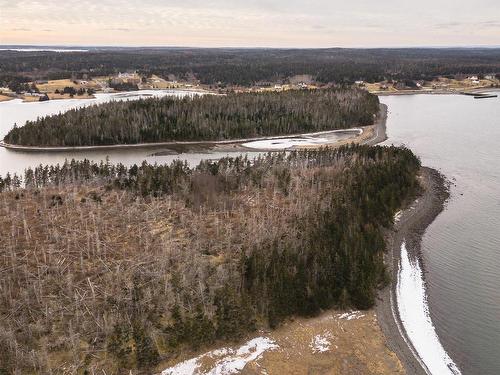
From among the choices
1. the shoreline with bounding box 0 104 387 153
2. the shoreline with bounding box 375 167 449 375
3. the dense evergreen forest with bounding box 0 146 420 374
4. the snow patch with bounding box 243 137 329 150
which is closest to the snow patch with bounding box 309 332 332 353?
the dense evergreen forest with bounding box 0 146 420 374

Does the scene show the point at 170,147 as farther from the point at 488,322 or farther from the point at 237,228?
the point at 488,322

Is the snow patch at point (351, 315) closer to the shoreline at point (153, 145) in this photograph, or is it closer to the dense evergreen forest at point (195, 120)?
the shoreline at point (153, 145)

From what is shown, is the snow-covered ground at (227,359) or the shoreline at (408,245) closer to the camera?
the snow-covered ground at (227,359)

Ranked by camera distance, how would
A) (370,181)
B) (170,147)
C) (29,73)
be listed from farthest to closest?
(29,73), (170,147), (370,181)

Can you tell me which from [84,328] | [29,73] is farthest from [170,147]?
[29,73]

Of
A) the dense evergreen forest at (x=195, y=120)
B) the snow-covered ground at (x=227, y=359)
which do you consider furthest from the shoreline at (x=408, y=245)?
the dense evergreen forest at (x=195, y=120)

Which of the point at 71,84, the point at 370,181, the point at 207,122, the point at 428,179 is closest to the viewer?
the point at 370,181
